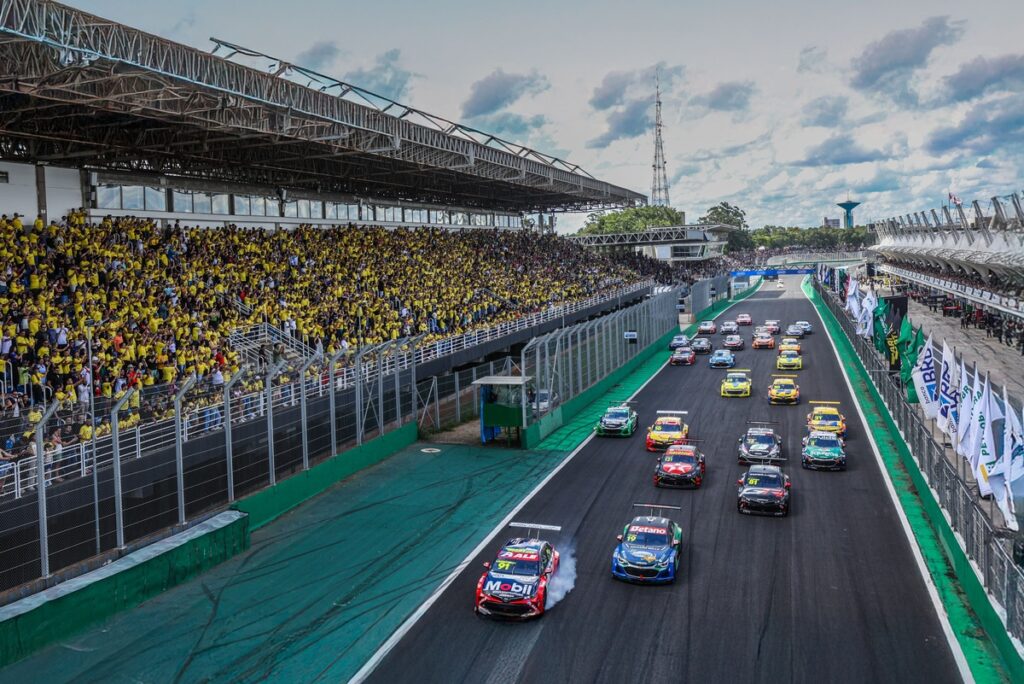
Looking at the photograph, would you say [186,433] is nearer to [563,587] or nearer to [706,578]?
[563,587]

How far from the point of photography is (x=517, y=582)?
1584 centimetres

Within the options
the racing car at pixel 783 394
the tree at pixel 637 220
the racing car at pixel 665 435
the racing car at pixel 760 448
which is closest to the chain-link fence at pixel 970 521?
the racing car at pixel 760 448

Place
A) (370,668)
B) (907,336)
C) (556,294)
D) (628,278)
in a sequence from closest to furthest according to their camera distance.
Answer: (370,668) → (907,336) → (556,294) → (628,278)

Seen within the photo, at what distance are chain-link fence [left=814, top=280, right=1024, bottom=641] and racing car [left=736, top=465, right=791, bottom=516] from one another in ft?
12.1

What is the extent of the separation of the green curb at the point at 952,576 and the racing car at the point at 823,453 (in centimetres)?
157

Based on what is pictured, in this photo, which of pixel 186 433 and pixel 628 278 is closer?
pixel 186 433

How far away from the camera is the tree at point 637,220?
179 m

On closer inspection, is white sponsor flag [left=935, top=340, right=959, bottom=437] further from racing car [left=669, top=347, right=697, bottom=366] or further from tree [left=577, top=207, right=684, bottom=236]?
tree [left=577, top=207, right=684, bottom=236]

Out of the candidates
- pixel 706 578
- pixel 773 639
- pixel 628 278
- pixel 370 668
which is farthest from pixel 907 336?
pixel 628 278

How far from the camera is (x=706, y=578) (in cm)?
1745

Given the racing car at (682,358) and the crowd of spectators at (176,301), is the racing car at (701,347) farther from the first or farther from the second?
the crowd of spectators at (176,301)

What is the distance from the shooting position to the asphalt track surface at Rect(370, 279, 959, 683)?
1369 cm

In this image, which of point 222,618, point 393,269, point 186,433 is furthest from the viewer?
point 393,269

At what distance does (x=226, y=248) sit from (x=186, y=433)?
1781 centimetres
